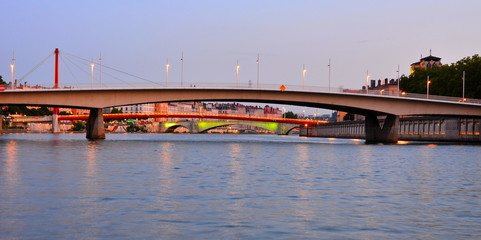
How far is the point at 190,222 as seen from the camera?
497 inches

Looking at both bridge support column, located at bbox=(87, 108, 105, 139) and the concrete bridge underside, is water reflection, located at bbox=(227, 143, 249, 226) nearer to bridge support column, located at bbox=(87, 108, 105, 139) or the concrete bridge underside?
the concrete bridge underside

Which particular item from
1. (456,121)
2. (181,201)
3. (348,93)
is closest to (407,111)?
(348,93)

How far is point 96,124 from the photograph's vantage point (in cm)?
8356

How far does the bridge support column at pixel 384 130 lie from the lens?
280ft

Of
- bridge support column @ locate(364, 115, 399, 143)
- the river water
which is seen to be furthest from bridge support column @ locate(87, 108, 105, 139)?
the river water

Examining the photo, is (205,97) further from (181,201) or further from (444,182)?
(181,201)

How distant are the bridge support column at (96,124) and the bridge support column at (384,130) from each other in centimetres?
4091

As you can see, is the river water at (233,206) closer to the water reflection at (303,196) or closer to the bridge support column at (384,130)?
the water reflection at (303,196)

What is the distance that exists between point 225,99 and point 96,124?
18.7m

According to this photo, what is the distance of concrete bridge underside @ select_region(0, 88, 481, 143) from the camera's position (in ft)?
251

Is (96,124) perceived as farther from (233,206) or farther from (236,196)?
(233,206)

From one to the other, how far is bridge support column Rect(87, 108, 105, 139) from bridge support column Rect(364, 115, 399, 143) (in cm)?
4091

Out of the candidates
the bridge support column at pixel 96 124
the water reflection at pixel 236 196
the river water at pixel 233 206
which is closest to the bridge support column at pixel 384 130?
the bridge support column at pixel 96 124

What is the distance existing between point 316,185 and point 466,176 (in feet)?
29.8
